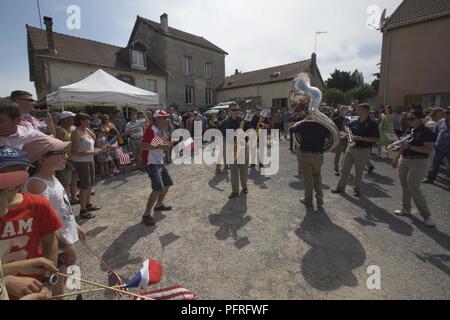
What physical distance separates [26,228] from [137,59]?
22594 mm

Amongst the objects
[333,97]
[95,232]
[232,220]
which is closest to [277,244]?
[232,220]

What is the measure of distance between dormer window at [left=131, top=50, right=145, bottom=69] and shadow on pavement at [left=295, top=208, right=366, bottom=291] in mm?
21057

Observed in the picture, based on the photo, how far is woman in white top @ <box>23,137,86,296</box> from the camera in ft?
6.49

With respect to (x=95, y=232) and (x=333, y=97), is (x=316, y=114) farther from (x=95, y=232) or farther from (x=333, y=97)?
(x=333, y=97)

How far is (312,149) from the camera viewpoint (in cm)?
463

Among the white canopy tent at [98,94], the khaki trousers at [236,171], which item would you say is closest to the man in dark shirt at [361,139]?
the khaki trousers at [236,171]

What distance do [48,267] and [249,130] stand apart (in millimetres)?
4706

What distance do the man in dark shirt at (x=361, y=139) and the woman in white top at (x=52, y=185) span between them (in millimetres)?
4963

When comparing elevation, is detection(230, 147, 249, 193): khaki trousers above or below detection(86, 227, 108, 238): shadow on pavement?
above

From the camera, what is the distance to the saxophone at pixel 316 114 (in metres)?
4.56

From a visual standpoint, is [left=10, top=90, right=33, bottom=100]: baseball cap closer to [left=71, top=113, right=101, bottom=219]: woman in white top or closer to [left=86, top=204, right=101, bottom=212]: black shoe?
[left=71, top=113, right=101, bottom=219]: woman in white top

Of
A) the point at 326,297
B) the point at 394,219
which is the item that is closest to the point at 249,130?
the point at 394,219

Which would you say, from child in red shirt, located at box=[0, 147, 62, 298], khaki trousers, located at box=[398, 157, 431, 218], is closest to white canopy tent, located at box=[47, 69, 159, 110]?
child in red shirt, located at box=[0, 147, 62, 298]
